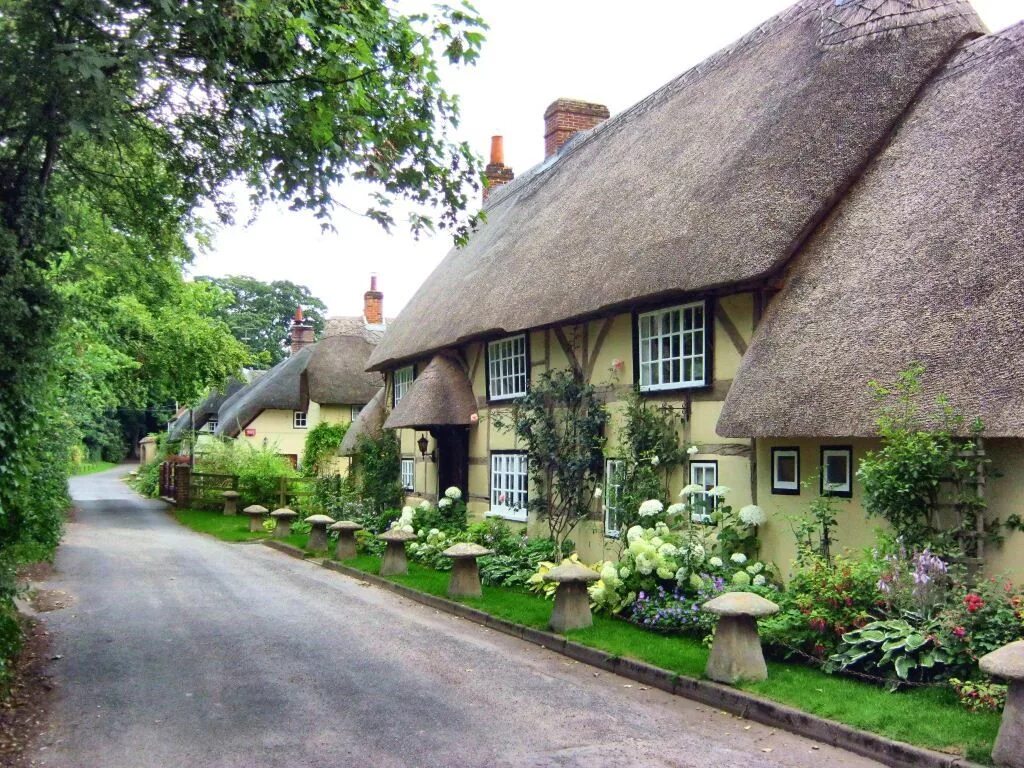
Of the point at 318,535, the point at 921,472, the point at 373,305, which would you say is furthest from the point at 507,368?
the point at 373,305

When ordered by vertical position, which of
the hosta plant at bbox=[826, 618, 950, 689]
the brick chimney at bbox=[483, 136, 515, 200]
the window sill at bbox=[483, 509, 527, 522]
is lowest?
the hosta plant at bbox=[826, 618, 950, 689]

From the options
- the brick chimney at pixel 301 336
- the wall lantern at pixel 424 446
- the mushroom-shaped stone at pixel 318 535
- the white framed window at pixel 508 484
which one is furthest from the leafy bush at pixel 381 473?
the brick chimney at pixel 301 336

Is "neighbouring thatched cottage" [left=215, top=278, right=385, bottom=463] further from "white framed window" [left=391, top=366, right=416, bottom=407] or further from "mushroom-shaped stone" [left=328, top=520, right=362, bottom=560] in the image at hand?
"mushroom-shaped stone" [left=328, top=520, right=362, bottom=560]

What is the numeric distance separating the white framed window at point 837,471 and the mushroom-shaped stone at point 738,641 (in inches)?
73.1

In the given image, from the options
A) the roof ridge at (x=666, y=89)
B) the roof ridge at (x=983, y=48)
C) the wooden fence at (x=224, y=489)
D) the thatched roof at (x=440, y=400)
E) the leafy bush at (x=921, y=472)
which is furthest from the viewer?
the wooden fence at (x=224, y=489)

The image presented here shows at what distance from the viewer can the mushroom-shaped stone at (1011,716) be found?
5328 mm

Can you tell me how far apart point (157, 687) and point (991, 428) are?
7.11 m

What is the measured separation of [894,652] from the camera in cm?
716

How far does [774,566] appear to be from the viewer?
9.49m

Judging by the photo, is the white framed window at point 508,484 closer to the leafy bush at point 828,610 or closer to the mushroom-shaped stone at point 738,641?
the leafy bush at point 828,610

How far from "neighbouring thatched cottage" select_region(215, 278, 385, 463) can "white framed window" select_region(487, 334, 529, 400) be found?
18810 mm

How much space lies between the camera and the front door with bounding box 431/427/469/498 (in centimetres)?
1733

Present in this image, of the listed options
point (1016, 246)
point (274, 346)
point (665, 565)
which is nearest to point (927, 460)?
point (1016, 246)

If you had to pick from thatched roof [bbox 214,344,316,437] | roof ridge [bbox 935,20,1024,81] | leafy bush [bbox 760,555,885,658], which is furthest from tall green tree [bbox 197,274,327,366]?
leafy bush [bbox 760,555,885,658]
